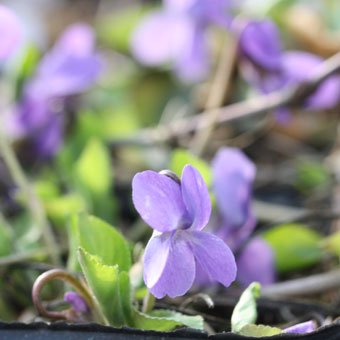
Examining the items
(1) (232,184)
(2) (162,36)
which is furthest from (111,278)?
(2) (162,36)

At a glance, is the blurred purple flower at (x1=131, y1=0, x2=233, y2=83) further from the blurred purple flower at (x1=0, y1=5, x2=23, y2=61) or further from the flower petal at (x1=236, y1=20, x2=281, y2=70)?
the blurred purple flower at (x1=0, y1=5, x2=23, y2=61)

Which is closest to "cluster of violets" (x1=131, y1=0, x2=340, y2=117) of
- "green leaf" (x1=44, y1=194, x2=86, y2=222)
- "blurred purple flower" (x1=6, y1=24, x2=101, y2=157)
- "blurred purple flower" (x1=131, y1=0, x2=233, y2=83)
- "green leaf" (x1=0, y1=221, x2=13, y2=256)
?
"blurred purple flower" (x1=131, y1=0, x2=233, y2=83)

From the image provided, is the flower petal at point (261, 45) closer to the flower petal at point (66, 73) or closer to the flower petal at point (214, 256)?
the flower petal at point (66, 73)

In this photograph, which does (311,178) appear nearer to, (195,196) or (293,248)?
(293,248)

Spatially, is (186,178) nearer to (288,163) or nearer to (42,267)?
(42,267)

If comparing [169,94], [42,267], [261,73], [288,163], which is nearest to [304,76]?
[261,73]

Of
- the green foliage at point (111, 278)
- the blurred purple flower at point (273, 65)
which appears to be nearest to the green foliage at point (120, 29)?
the blurred purple flower at point (273, 65)
